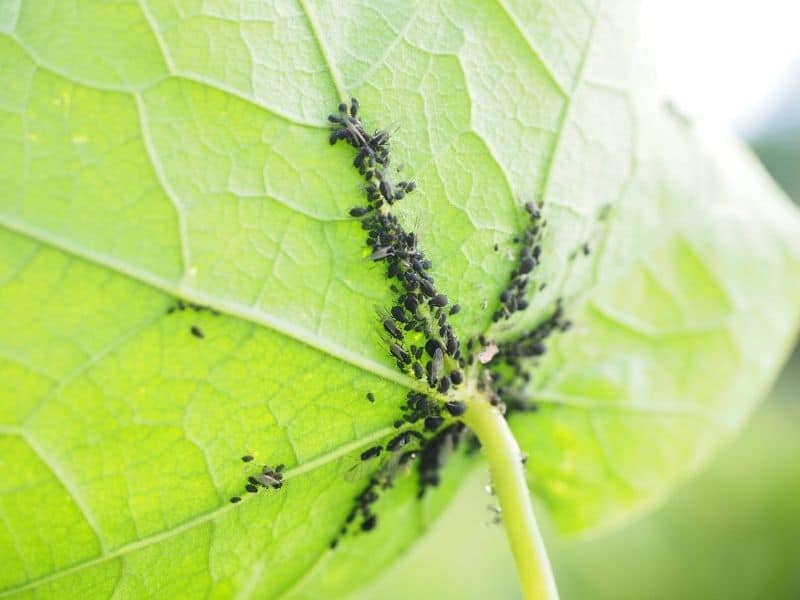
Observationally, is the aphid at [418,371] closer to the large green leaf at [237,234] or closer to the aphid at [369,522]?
the large green leaf at [237,234]

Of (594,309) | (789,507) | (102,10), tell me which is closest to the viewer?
(102,10)

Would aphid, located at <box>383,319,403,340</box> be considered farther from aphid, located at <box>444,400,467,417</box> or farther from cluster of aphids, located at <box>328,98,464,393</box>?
aphid, located at <box>444,400,467,417</box>

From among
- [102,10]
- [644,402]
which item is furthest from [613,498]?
[102,10]

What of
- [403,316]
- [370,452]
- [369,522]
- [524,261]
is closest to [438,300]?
[403,316]

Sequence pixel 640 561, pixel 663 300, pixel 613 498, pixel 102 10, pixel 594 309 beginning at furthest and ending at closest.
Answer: pixel 640 561
pixel 613 498
pixel 663 300
pixel 594 309
pixel 102 10

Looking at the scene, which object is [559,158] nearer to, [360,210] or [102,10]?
[360,210]

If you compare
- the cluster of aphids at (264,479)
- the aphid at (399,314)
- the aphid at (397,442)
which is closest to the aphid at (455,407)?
the aphid at (397,442)
